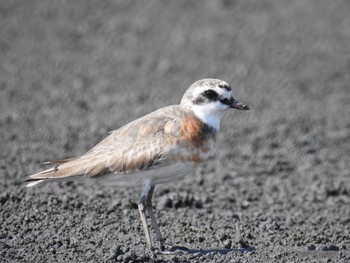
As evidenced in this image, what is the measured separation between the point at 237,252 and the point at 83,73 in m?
9.38

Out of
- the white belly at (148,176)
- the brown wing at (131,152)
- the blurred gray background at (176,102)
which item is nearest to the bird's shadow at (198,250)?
the blurred gray background at (176,102)

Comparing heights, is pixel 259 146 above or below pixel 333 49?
below

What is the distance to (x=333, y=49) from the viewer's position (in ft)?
65.0

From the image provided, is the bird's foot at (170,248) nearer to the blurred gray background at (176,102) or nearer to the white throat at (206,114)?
the blurred gray background at (176,102)

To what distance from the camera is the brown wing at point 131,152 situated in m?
9.60

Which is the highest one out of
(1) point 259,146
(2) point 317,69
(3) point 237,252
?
(2) point 317,69

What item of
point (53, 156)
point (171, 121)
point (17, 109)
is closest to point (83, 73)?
point (17, 109)

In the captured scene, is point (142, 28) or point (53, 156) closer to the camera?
point (53, 156)

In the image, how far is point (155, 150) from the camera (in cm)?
960

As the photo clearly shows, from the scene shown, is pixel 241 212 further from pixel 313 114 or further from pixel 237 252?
pixel 313 114

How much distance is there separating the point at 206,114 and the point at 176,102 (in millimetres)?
6328

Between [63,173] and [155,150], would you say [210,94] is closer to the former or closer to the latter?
[155,150]

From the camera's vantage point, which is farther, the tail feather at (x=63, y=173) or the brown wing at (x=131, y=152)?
the tail feather at (x=63, y=173)

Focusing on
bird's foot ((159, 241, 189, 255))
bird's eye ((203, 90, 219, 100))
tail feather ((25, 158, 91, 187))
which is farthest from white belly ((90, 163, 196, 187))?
bird's eye ((203, 90, 219, 100))
